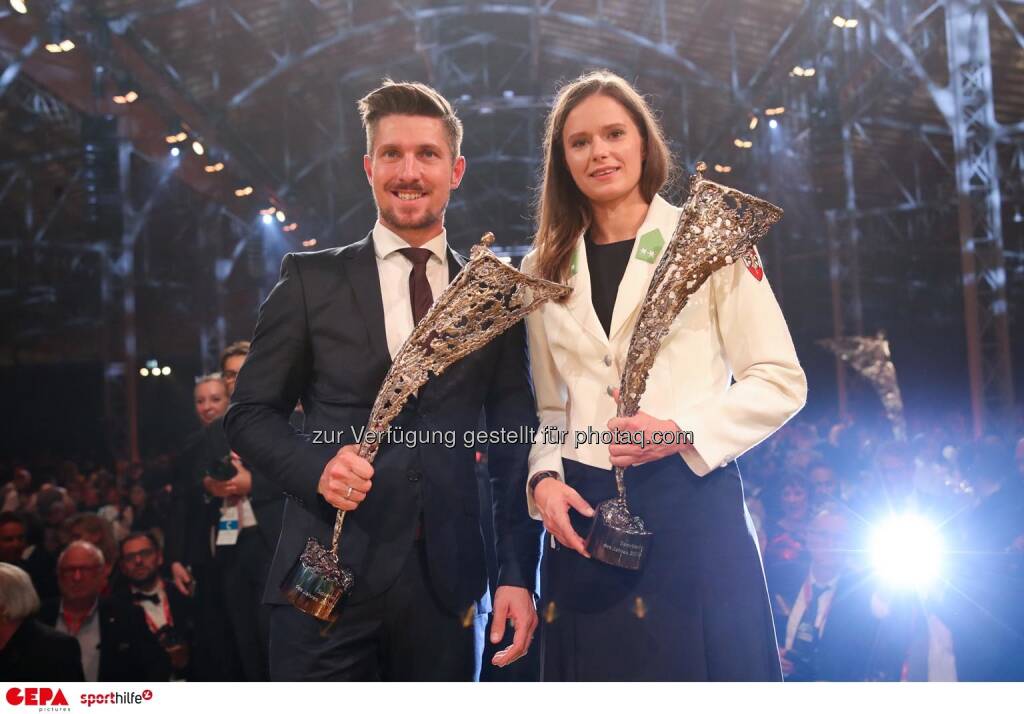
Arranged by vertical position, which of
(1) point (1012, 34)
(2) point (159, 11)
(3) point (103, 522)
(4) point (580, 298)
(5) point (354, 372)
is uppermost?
(2) point (159, 11)

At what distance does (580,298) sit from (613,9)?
12.6 ft

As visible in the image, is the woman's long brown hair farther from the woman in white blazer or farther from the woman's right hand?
the woman's right hand

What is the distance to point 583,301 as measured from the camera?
6.86 ft

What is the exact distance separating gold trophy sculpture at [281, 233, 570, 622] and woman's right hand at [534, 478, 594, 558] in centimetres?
35

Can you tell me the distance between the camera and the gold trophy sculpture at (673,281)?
77.1 inches

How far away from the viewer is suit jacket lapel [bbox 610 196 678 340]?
2.05 metres

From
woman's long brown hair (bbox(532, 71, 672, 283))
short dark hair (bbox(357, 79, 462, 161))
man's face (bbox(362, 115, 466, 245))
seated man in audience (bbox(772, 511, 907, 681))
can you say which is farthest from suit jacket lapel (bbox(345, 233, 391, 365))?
seated man in audience (bbox(772, 511, 907, 681))

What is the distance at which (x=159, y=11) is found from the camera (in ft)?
18.1

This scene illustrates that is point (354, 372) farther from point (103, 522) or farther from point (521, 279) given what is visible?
point (103, 522)

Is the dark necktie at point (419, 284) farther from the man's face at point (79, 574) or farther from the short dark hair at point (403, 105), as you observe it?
the man's face at point (79, 574)

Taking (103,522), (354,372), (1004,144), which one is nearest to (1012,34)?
(1004,144)

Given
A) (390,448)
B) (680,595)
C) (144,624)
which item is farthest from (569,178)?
(144,624)
